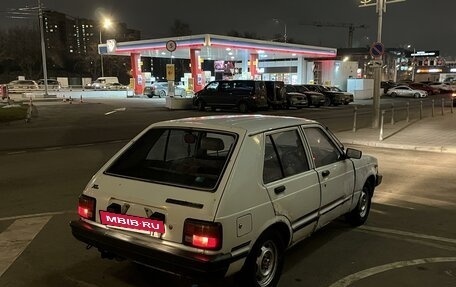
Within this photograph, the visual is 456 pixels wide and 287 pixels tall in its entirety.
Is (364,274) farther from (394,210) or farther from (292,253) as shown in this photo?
(394,210)

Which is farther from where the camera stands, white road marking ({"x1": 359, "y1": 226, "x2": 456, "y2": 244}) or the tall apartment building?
the tall apartment building

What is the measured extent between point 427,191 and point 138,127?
12.8 meters

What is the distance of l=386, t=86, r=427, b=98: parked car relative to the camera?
49.2 metres

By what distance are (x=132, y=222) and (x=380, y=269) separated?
263cm

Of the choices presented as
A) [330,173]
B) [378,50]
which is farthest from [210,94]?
[330,173]

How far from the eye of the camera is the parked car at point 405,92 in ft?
162

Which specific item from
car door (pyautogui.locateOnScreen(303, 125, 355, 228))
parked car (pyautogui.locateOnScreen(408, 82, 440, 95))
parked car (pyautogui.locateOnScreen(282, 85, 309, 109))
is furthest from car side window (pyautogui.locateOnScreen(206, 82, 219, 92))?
parked car (pyautogui.locateOnScreen(408, 82, 440, 95))

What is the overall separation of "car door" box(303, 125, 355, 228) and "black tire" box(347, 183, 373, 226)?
0.47 metres

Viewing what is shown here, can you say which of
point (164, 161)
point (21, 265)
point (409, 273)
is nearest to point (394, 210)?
point (409, 273)

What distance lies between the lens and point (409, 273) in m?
4.53

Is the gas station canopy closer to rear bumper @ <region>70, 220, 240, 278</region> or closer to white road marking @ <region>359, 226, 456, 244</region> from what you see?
white road marking @ <region>359, 226, 456, 244</region>

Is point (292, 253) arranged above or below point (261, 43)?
below

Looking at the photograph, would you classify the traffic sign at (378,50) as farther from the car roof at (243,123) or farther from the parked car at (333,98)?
the parked car at (333,98)

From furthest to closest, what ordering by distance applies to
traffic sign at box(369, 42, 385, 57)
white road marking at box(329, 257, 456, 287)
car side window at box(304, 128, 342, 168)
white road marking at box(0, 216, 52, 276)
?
traffic sign at box(369, 42, 385, 57) → car side window at box(304, 128, 342, 168) → white road marking at box(0, 216, 52, 276) → white road marking at box(329, 257, 456, 287)
